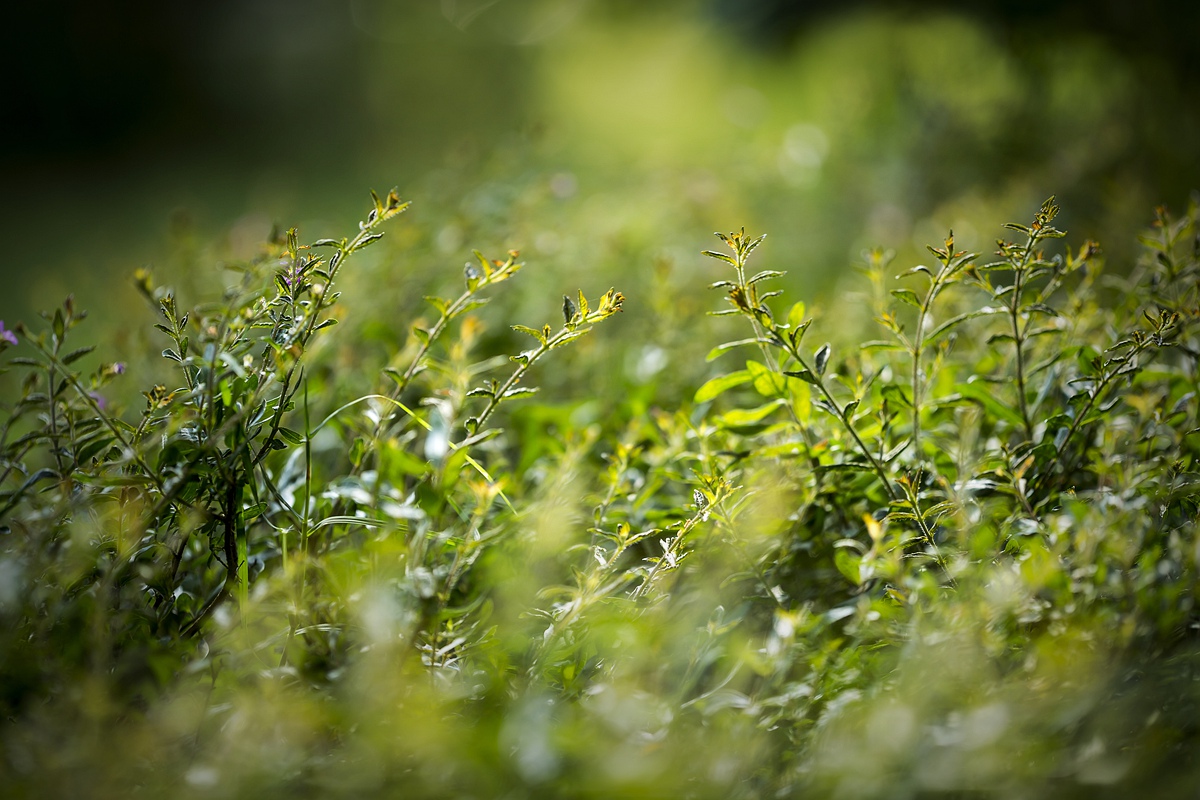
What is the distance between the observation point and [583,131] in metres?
3.67

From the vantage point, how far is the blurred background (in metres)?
1.34

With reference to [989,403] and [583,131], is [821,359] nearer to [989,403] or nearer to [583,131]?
[989,403]

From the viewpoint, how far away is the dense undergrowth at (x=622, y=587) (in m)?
0.39

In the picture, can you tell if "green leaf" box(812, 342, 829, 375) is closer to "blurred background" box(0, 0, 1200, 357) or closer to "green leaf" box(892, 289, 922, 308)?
"green leaf" box(892, 289, 922, 308)

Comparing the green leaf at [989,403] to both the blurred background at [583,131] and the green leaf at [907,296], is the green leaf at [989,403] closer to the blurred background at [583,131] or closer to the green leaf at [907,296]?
the green leaf at [907,296]

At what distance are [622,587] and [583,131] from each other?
332cm

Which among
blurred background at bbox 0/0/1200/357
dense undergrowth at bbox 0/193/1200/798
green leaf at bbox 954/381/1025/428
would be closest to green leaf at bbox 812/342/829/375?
dense undergrowth at bbox 0/193/1200/798

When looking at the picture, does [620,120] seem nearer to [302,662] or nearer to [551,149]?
[551,149]

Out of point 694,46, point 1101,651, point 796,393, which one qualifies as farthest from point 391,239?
point 694,46

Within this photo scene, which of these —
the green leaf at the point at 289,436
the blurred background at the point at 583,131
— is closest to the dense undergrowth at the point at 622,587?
the green leaf at the point at 289,436

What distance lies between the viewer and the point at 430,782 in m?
0.39

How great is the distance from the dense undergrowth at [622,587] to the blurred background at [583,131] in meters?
0.37

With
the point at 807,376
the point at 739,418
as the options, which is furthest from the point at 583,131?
the point at 807,376

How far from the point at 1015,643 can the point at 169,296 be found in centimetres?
62
